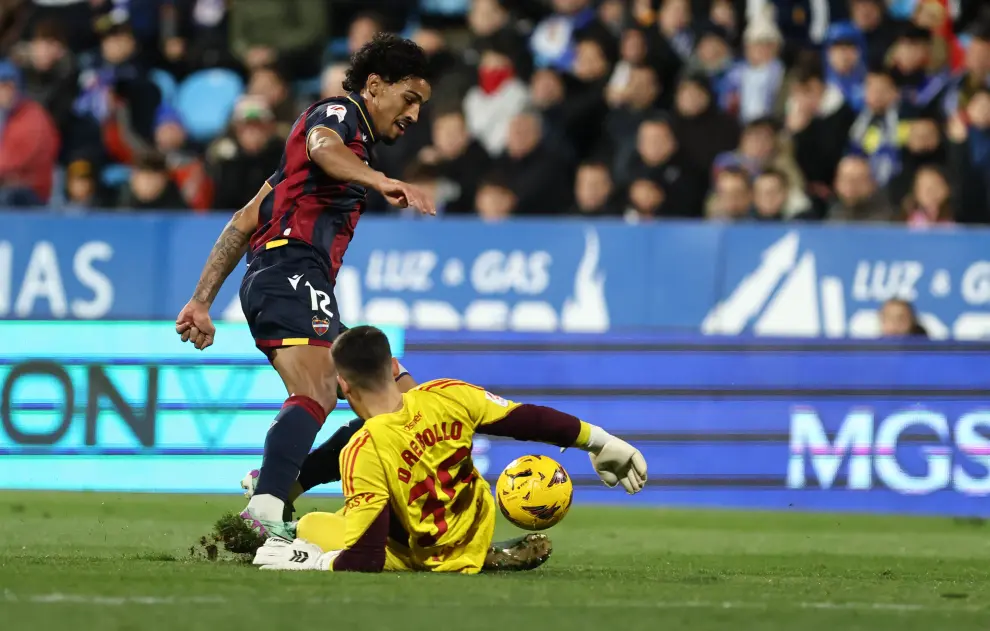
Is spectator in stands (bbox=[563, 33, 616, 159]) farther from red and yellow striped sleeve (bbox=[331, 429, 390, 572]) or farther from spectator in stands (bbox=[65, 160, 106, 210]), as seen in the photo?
red and yellow striped sleeve (bbox=[331, 429, 390, 572])

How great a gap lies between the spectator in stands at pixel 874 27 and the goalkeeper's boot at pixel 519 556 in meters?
8.64

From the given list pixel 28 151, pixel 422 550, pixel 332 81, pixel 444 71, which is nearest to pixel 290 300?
pixel 422 550

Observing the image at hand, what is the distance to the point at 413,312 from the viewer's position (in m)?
12.6

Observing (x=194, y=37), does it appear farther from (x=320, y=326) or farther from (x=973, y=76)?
(x=320, y=326)

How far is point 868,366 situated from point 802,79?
366cm

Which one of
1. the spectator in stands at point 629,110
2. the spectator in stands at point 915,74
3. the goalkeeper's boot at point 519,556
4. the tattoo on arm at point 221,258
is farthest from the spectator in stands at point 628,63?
the goalkeeper's boot at point 519,556

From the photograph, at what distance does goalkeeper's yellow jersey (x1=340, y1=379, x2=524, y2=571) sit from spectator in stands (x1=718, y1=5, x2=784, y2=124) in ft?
27.2

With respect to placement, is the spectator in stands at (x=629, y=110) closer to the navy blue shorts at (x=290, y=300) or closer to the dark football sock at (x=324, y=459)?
the dark football sock at (x=324, y=459)

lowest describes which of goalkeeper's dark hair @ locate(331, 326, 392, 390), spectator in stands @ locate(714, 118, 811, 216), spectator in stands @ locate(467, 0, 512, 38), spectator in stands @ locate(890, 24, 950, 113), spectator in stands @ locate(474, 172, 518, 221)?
goalkeeper's dark hair @ locate(331, 326, 392, 390)

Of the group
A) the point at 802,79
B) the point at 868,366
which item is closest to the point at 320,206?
the point at 868,366

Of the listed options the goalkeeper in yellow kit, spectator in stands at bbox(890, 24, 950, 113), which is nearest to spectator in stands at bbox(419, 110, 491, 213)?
spectator in stands at bbox(890, 24, 950, 113)

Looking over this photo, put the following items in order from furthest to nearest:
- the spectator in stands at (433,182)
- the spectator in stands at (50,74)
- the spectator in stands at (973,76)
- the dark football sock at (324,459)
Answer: the spectator in stands at (50,74) < the spectator in stands at (973,76) < the spectator in stands at (433,182) < the dark football sock at (324,459)

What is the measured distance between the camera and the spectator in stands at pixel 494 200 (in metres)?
13.0

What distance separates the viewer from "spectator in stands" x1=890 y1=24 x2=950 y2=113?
13805mm
